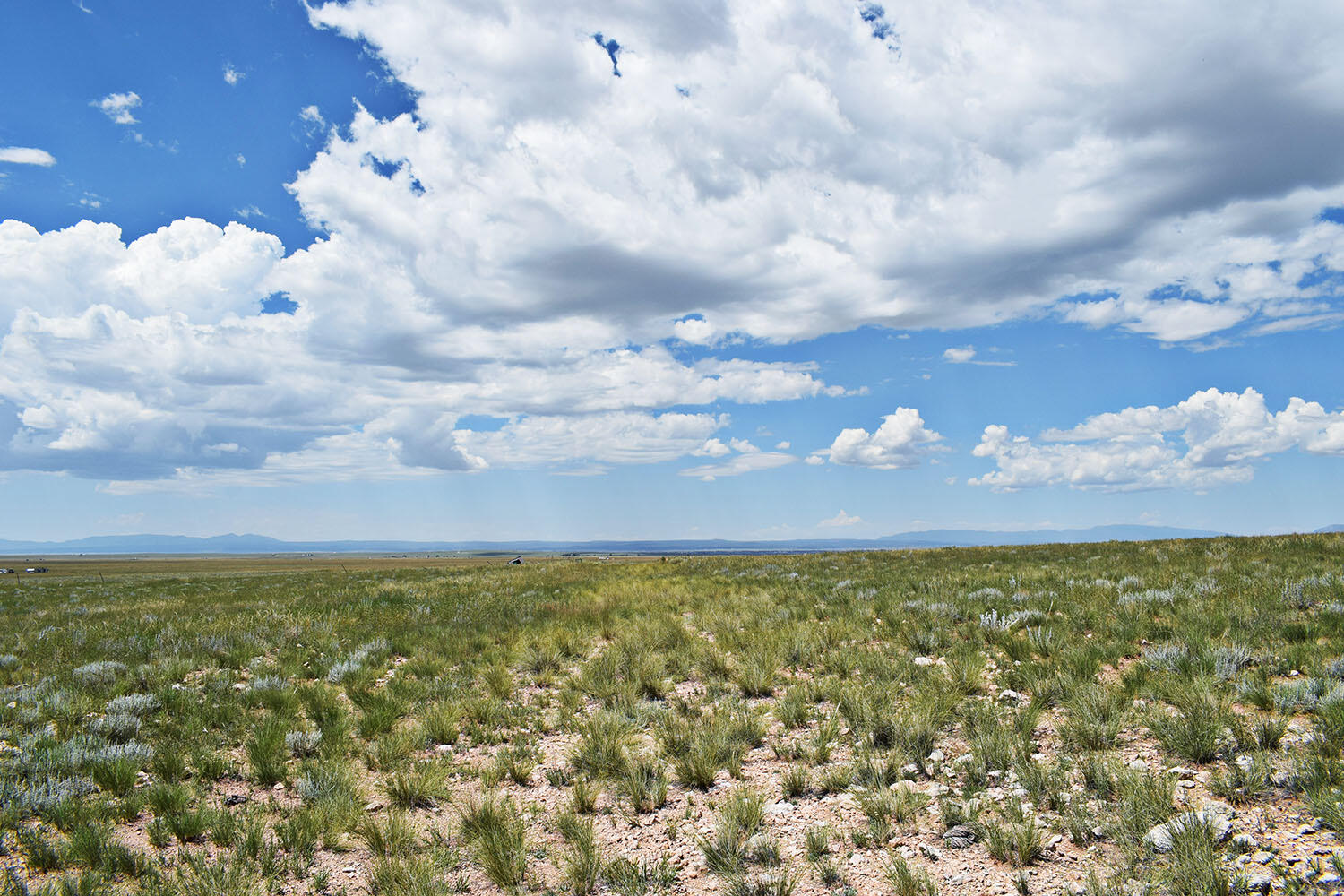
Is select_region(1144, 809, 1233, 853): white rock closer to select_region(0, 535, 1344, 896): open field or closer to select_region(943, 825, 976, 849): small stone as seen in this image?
select_region(0, 535, 1344, 896): open field

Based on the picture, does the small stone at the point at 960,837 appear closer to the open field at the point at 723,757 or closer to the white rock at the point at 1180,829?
the open field at the point at 723,757

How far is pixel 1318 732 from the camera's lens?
5277mm

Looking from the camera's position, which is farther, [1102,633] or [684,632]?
[684,632]

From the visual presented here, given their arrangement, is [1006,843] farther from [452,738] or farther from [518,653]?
[518,653]

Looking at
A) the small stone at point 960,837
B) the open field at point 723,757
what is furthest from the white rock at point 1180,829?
the small stone at point 960,837

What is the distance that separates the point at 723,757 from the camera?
657cm

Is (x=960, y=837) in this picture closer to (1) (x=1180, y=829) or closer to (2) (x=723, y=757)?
(1) (x=1180, y=829)

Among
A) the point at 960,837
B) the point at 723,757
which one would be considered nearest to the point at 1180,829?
the point at 960,837

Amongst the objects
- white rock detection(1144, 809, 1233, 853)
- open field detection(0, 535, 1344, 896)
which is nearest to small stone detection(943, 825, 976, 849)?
open field detection(0, 535, 1344, 896)

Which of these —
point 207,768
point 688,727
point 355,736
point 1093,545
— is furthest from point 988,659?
point 1093,545

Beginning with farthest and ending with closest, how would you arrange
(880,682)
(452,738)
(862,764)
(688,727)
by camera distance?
(880,682) < (452,738) < (688,727) < (862,764)

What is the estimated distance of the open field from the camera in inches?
179

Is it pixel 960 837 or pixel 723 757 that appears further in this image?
pixel 723 757

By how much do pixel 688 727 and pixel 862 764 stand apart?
2050 millimetres
